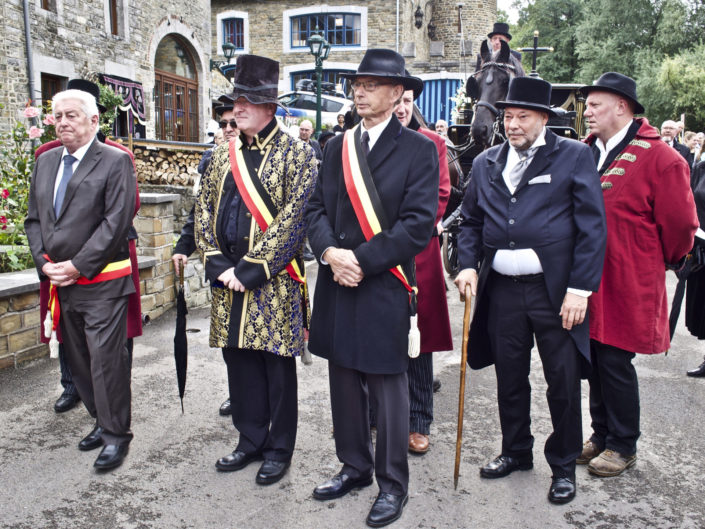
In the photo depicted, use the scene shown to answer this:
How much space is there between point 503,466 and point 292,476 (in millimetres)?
1122

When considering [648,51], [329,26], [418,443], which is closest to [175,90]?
[329,26]

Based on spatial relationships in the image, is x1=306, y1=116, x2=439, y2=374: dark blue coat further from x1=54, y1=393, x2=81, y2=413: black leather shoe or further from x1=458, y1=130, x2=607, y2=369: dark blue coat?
x1=54, y1=393, x2=81, y2=413: black leather shoe

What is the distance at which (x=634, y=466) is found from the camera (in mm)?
3688

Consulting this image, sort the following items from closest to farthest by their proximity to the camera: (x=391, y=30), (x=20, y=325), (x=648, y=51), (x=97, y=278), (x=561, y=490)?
(x=561, y=490) < (x=97, y=278) < (x=20, y=325) < (x=391, y=30) < (x=648, y=51)

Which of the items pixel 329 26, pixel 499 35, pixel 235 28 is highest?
pixel 235 28

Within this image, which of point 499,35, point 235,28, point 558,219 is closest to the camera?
point 558,219

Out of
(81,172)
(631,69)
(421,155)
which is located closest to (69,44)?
(81,172)

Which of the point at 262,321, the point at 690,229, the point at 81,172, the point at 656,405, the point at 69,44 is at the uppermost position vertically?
the point at 69,44

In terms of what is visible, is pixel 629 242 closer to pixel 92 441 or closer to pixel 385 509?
pixel 385 509

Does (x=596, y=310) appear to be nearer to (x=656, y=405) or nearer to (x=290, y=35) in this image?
(x=656, y=405)

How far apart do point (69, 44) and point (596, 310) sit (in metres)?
14.7

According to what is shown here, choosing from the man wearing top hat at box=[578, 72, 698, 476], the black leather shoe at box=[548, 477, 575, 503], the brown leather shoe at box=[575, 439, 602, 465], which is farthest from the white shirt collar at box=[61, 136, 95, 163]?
the brown leather shoe at box=[575, 439, 602, 465]

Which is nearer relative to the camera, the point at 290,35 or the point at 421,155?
the point at 421,155

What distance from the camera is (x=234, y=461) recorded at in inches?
142
